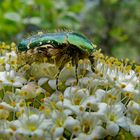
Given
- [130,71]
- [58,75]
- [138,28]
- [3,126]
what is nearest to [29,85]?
[58,75]

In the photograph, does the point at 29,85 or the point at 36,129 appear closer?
the point at 36,129

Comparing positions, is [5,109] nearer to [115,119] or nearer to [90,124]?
[90,124]

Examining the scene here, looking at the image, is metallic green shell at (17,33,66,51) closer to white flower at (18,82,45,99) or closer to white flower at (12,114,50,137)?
white flower at (18,82,45,99)

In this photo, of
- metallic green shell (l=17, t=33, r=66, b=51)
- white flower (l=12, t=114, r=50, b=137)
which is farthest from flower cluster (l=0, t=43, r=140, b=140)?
metallic green shell (l=17, t=33, r=66, b=51)

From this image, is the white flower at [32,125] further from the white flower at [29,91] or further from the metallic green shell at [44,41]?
the metallic green shell at [44,41]

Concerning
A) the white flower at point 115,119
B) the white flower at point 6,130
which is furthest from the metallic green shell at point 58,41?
the white flower at point 6,130

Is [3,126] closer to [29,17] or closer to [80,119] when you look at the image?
[80,119]

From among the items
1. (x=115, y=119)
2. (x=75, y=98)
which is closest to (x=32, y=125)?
(x=75, y=98)
